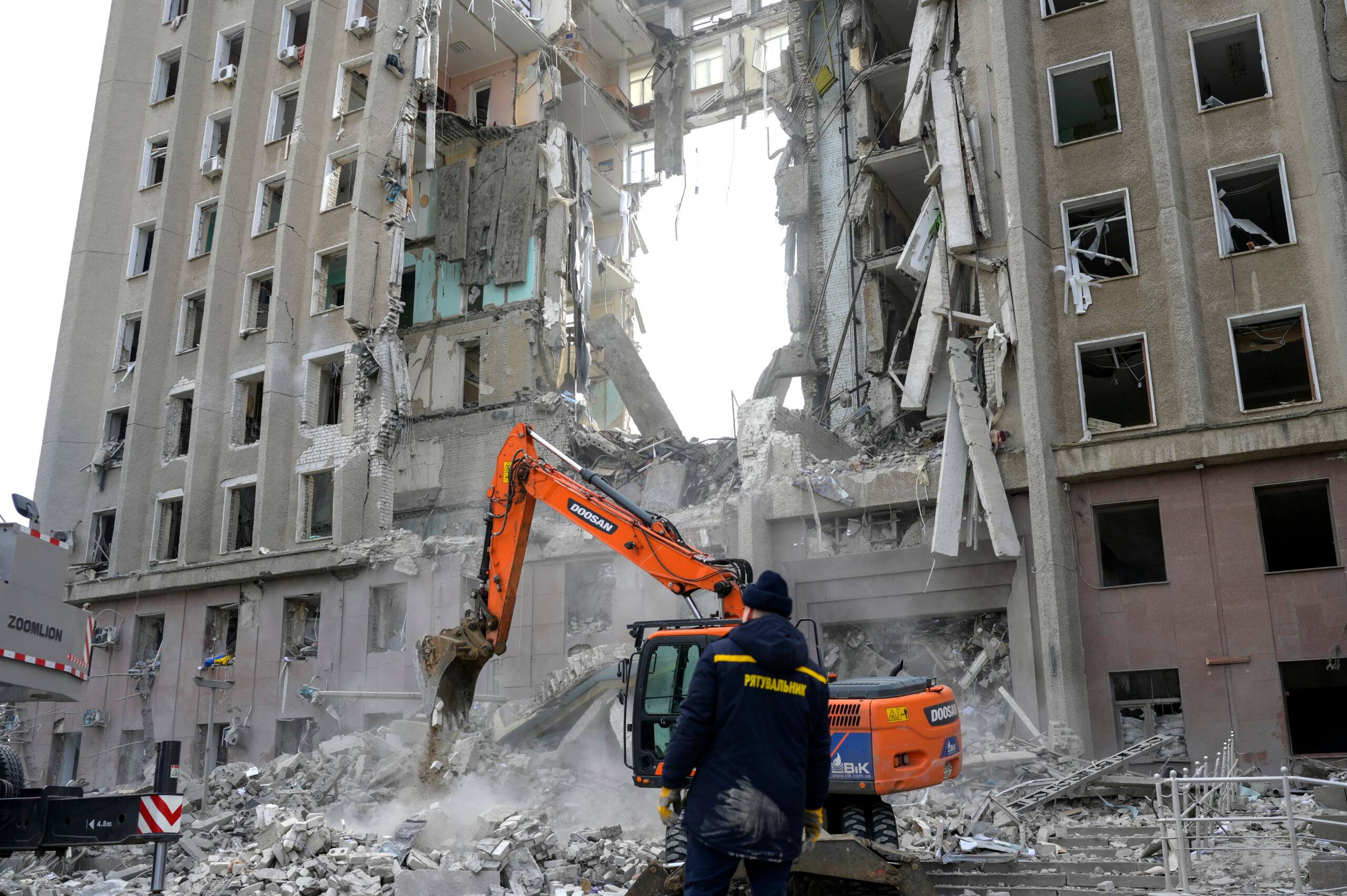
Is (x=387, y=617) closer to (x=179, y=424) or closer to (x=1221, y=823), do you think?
(x=179, y=424)

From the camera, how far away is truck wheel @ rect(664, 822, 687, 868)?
8.14 metres

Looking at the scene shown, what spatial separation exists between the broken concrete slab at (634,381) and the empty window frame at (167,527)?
11.3 m

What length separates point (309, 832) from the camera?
455 inches

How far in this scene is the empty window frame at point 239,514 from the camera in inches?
1016

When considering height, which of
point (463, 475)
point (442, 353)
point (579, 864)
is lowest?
point (579, 864)

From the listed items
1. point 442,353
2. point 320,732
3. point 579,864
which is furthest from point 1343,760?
point 442,353

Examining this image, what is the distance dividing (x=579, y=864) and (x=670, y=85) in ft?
96.6

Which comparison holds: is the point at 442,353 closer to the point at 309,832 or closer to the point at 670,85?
the point at 670,85

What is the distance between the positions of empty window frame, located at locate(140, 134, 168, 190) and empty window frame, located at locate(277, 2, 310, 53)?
14.8ft

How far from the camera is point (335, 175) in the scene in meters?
27.4

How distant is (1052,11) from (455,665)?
1596 cm

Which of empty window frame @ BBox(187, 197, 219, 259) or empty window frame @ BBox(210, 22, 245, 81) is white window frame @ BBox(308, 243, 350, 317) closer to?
empty window frame @ BBox(187, 197, 219, 259)

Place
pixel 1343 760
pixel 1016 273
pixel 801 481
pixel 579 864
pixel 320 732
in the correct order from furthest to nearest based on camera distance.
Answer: pixel 320 732
pixel 801 481
pixel 1016 273
pixel 1343 760
pixel 579 864

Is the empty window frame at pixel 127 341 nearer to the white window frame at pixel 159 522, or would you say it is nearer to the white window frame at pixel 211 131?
the white window frame at pixel 159 522
